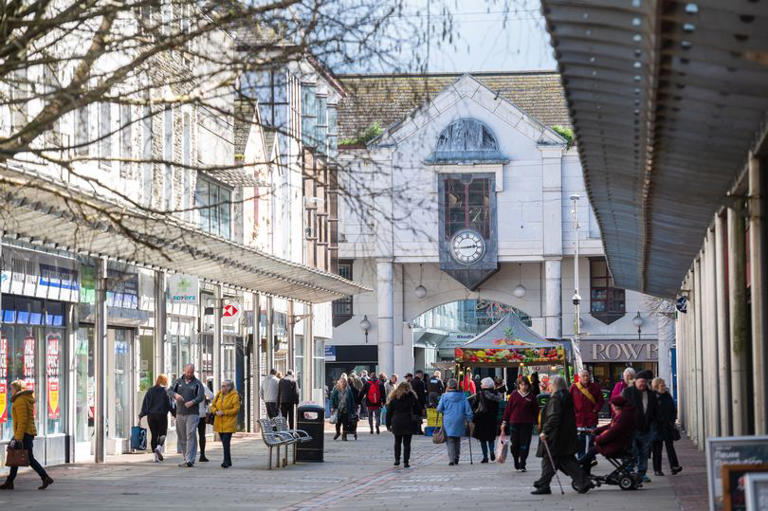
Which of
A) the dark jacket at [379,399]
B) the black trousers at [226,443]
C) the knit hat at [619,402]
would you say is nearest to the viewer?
the knit hat at [619,402]

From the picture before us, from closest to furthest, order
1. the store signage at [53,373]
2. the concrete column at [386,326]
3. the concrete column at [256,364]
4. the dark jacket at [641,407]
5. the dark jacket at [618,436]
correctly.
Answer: the dark jacket at [618,436] → the dark jacket at [641,407] → the store signage at [53,373] → the concrete column at [256,364] → the concrete column at [386,326]

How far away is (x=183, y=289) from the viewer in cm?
3294

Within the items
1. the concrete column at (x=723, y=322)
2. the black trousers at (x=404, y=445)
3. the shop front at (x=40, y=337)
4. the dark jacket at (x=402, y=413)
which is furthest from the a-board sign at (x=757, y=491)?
the black trousers at (x=404, y=445)

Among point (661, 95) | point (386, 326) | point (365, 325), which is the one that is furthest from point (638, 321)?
point (661, 95)

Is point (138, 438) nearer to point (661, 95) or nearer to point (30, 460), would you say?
point (30, 460)

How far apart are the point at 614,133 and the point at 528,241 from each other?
1966 inches

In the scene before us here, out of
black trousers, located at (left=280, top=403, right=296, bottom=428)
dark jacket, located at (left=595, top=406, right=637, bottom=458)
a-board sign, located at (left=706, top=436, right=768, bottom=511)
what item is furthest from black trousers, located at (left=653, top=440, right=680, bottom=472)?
black trousers, located at (left=280, top=403, right=296, bottom=428)

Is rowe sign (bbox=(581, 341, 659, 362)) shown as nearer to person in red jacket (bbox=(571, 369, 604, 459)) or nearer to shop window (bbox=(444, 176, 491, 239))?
shop window (bbox=(444, 176, 491, 239))

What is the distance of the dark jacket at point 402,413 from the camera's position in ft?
83.8

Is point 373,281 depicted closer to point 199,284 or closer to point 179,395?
point 199,284

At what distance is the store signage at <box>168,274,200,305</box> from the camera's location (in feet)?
107

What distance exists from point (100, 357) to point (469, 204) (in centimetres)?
3794

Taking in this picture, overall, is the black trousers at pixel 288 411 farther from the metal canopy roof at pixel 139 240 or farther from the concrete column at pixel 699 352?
the concrete column at pixel 699 352

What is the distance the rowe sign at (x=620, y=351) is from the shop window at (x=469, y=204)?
23.1ft
